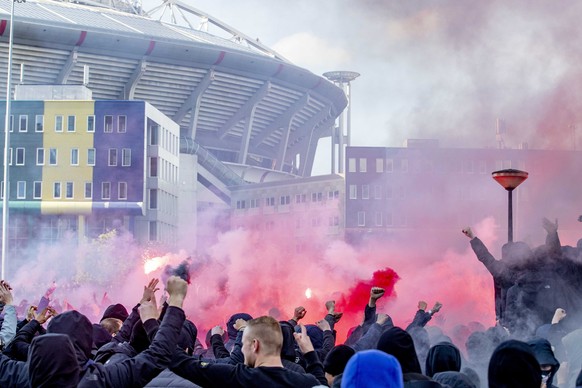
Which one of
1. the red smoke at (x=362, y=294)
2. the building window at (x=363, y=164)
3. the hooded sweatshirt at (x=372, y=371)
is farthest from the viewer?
the building window at (x=363, y=164)

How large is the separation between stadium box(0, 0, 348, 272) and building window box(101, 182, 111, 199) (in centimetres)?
9

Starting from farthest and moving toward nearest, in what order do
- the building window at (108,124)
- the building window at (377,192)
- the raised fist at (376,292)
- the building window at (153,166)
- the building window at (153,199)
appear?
the building window at (377,192), the building window at (153,166), the building window at (153,199), the building window at (108,124), the raised fist at (376,292)

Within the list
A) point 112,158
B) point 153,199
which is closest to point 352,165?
point 153,199

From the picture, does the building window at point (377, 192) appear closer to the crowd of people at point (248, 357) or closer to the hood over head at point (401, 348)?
the crowd of people at point (248, 357)

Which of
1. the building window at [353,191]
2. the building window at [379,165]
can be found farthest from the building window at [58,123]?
the building window at [379,165]

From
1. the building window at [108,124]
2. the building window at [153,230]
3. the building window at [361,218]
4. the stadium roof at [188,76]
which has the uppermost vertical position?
the stadium roof at [188,76]

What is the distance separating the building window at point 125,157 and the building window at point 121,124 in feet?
4.43

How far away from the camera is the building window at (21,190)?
3305 inches

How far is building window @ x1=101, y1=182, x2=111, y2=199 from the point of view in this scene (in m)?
84.4

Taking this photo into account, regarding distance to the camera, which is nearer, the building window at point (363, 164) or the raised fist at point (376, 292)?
the raised fist at point (376, 292)

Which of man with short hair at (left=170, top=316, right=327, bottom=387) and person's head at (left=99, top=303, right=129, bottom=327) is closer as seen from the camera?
man with short hair at (left=170, top=316, right=327, bottom=387)

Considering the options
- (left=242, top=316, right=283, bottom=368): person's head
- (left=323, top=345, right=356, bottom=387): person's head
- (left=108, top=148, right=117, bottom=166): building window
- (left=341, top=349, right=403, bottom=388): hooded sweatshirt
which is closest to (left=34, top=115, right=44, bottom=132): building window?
→ (left=108, top=148, right=117, bottom=166): building window

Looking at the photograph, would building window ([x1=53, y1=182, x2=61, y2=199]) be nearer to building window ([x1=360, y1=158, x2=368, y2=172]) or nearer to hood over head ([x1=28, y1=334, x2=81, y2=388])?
building window ([x1=360, y1=158, x2=368, y2=172])

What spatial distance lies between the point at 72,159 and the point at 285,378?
7835 centimetres
